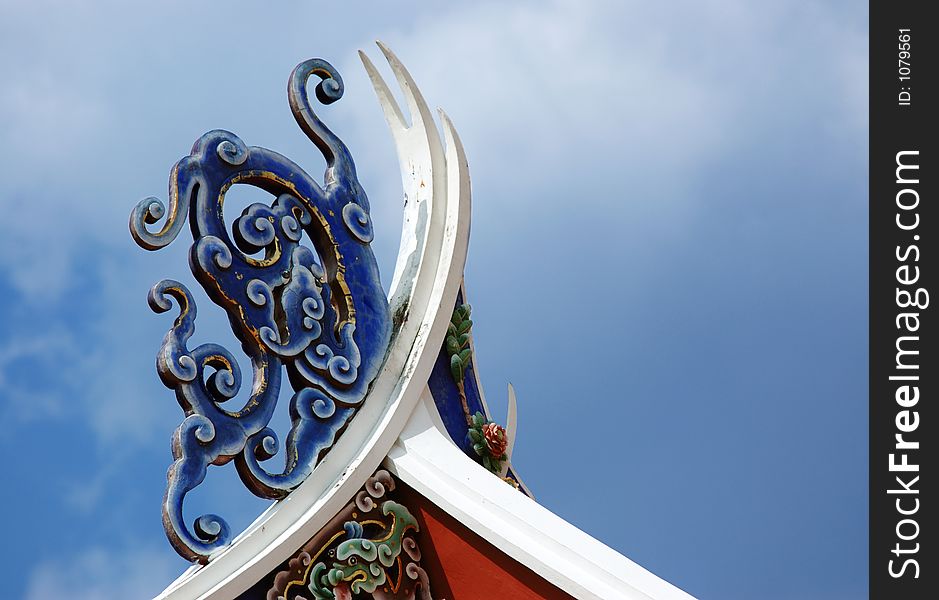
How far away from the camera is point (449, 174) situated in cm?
504

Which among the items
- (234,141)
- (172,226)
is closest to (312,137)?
(234,141)

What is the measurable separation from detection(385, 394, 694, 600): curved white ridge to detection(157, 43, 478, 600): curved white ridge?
10cm

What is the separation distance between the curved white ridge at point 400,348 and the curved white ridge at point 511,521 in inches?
4.0

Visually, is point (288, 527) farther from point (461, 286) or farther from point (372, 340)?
point (461, 286)

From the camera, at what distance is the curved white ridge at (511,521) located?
4266 mm

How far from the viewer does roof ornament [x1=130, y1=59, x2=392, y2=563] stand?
4312mm

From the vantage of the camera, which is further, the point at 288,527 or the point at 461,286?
the point at 461,286

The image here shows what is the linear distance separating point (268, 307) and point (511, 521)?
3.23 ft

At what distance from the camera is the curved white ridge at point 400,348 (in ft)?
14.2

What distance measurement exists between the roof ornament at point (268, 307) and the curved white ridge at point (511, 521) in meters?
0.25

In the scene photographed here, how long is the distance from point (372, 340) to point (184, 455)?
76 cm

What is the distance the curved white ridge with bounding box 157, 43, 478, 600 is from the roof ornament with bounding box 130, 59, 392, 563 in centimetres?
5

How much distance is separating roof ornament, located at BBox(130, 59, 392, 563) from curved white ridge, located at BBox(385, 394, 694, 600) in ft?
0.82

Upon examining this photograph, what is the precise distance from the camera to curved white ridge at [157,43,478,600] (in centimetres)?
433
